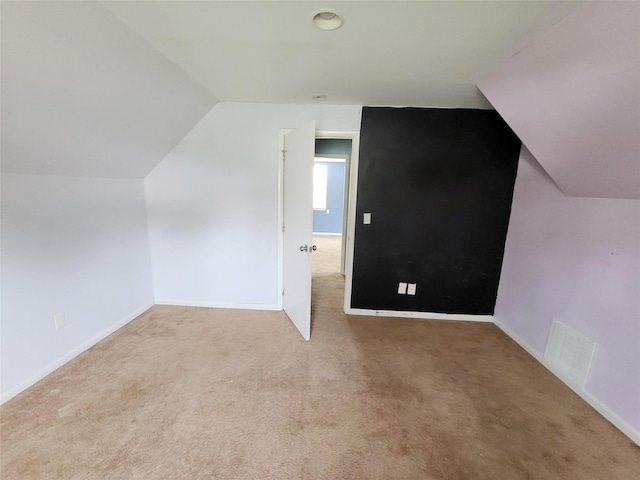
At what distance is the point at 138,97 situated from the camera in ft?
6.10

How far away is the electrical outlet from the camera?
6.58ft

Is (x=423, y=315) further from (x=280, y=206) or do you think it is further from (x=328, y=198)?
(x=328, y=198)

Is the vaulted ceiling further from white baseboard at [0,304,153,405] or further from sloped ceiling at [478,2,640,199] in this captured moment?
white baseboard at [0,304,153,405]

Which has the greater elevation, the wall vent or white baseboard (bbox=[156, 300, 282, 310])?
the wall vent

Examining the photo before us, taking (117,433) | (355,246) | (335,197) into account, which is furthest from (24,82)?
(335,197)

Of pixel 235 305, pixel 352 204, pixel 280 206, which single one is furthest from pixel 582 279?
pixel 235 305

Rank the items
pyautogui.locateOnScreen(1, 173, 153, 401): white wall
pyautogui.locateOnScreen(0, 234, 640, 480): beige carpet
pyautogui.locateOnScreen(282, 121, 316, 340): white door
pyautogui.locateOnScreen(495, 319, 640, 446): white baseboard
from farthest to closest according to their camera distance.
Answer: pyautogui.locateOnScreen(282, 121, 316, 340): white door
pyautogui.locateOnScreen(1, 173, 153, 401): white wall
pyautogui.locateOnScreen(495, 319, 640, 446): white baseboard
pyautogui.locateOnScreen(0, 234, 640, 480): beige carpet

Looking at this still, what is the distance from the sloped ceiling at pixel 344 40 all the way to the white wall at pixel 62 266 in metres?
1.33

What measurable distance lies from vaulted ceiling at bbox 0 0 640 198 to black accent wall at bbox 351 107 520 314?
45cm

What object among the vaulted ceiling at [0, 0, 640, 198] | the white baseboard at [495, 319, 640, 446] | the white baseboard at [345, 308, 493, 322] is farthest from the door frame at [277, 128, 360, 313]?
the white baseboard at [495, 319, 640, 446]

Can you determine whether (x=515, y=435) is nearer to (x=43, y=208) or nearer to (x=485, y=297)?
(x=485, y=297)

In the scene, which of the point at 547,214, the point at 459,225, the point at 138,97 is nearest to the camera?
the point at 138,97

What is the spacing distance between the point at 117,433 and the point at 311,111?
9.51 feet

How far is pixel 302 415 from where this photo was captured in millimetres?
1684
